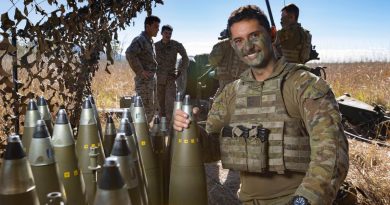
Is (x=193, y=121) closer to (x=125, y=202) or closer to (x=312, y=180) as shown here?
(x=312, y=180)

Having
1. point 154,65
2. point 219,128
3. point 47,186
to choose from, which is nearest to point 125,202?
point 47,186

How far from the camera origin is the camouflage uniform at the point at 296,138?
188cm

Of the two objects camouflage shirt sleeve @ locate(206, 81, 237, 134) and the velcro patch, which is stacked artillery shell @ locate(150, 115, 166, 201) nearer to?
camouflage shirt sleeve @ locate(206, 81, 237, 134)

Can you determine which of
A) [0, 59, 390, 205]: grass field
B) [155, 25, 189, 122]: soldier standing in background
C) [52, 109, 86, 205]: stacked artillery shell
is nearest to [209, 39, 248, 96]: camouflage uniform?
[155, 25, 189, 122]: soldier standing in background

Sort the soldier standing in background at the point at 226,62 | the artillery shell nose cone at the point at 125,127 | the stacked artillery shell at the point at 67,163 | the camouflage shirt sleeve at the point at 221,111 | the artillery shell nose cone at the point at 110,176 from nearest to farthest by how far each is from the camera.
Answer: the artillery shell nose cone at the point at 110,176, the stacked artillery shell at the point at 67,163, the artillery shell nose cone at the point at 125,127, the camouflage shirt sleeve at the point at 221,111, the soldier standing in background at the point at 226,62

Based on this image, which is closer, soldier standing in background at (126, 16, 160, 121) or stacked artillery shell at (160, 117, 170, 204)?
stacked artillery shell at (160, 117, 170, 204)

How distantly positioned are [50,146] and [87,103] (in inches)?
26.1

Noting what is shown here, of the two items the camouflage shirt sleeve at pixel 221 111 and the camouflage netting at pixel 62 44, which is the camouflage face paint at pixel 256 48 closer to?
the camouflage shirt sleeve at pixel 221 111

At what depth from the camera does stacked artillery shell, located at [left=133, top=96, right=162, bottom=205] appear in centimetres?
276

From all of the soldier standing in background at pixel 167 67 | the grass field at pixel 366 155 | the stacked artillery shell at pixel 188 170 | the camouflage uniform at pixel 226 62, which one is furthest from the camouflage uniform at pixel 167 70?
the stacked artillery shell at pixel 188 170

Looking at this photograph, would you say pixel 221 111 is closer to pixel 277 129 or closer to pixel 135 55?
pixel 277 129

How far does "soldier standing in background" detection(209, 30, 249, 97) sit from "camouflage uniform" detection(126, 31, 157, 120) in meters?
1.09

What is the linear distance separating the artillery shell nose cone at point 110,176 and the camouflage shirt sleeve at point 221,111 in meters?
1.34

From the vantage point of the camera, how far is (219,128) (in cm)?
259
